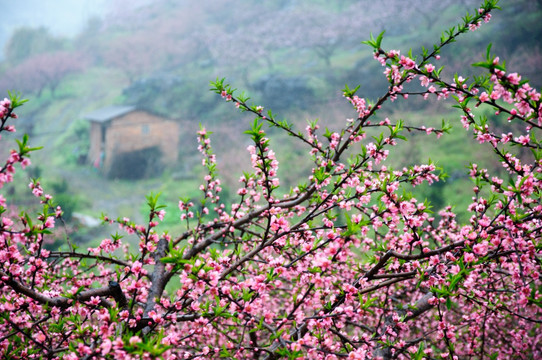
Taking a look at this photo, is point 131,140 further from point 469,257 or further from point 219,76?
point 469,257

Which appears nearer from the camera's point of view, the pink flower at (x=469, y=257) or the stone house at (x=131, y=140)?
the pink flower at (x=469, y=257)

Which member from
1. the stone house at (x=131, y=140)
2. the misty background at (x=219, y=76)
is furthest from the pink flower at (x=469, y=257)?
the stone house at (x=131, y=140)

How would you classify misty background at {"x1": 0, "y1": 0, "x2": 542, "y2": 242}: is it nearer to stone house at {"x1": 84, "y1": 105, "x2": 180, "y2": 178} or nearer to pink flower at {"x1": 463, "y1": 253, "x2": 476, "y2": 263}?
stone house at {"x1": 84, "y1": 105, "x2": 180, "y2": 178}

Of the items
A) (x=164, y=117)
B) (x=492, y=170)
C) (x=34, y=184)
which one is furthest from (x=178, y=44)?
(x=34, y=184)

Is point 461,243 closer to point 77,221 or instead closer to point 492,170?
point 492,170

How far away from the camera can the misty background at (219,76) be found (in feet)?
64.5

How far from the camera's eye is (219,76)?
107 ft

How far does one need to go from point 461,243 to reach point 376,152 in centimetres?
108

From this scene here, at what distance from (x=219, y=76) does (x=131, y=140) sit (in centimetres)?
1230

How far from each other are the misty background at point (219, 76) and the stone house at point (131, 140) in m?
0.41

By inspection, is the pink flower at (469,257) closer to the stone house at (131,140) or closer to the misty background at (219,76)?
the misty background at (219,76)

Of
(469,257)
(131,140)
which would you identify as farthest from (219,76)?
(469,257)

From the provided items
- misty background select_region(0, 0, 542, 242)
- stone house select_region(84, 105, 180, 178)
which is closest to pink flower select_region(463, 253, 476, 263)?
misty background select_region(0, 0, 542, 242)

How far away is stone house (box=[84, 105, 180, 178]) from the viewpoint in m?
23.6
